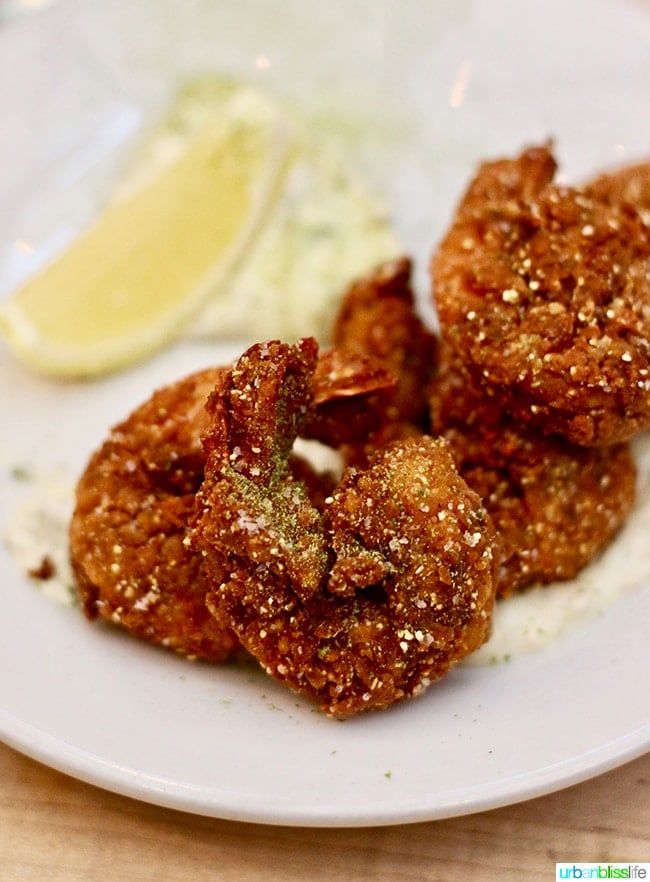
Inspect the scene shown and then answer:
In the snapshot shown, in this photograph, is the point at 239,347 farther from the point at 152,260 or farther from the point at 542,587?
the point at 542,587

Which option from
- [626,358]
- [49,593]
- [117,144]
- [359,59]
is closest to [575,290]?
[626,358]

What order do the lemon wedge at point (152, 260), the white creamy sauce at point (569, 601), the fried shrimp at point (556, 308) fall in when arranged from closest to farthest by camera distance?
the fried shrimp at point (556, 308), the white creamy sauce at point (569, 601), the lemon wedge at point (152, 260)

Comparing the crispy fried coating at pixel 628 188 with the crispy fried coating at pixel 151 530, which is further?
the crispy fried coating at pixel 628 188

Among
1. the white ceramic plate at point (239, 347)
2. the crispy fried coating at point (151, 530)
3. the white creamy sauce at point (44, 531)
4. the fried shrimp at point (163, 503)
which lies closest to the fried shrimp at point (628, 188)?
the white ceramic plate at point (239, 347)

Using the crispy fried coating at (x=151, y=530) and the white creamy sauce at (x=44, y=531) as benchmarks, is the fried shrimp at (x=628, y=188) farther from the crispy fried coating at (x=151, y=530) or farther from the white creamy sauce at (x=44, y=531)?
the white creamy sauce at (x=44, y=531)

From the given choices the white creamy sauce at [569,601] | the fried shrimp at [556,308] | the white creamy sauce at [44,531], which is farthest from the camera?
the white creamy sauce at [44,531]

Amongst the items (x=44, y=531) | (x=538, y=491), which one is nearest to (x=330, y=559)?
(x=538, y=491)

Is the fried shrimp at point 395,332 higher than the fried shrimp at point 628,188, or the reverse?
the fried shrimp at point 628,188

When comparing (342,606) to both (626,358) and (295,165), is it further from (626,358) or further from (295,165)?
(295,165)
